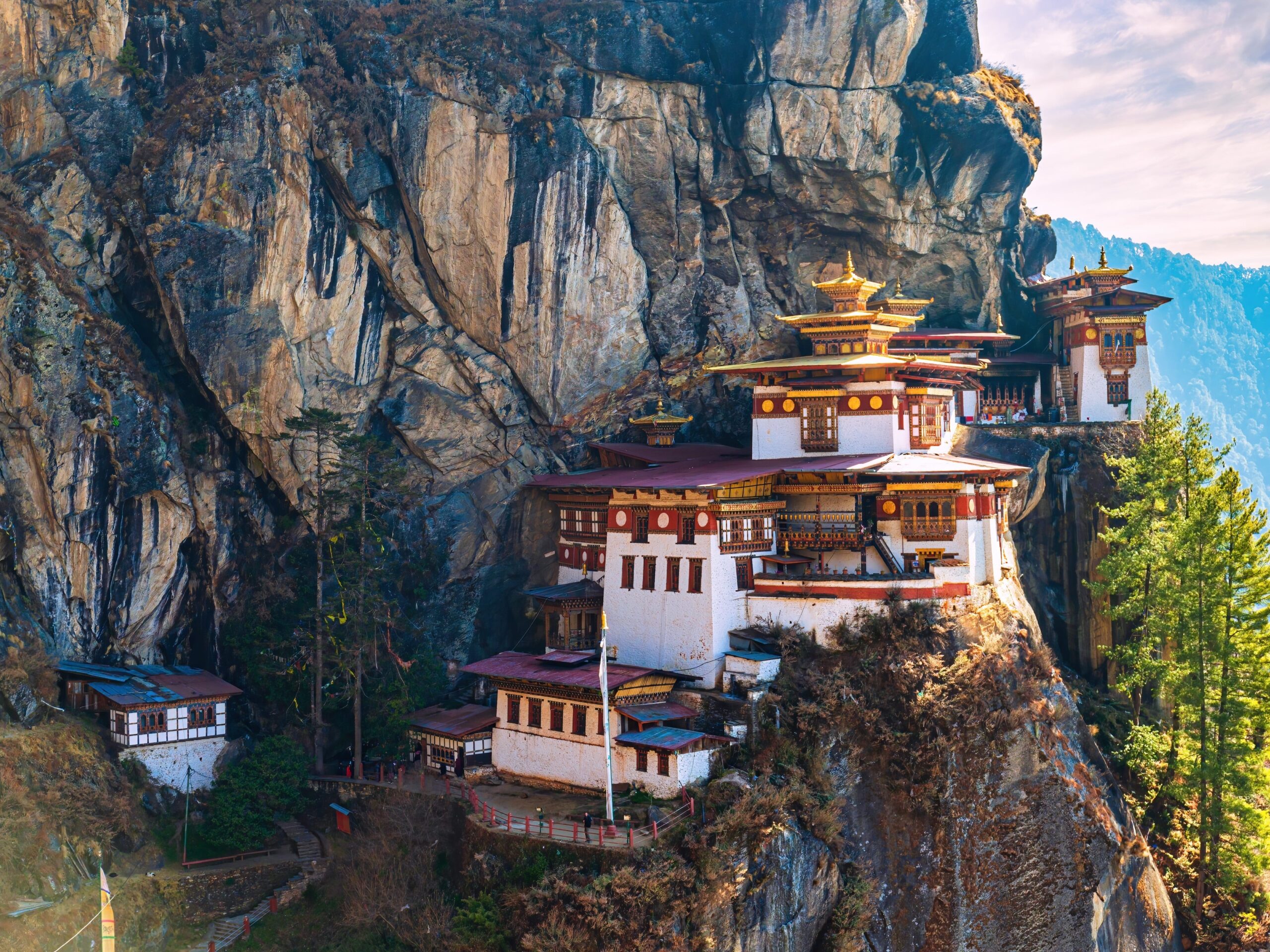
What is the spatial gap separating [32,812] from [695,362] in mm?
30105

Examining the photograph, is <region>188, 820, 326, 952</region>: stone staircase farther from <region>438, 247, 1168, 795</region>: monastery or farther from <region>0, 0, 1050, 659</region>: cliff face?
<region>0, 0, 1050, 659</region>: cliff face

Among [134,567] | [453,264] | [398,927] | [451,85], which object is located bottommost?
[398,927]

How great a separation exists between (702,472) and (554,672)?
938 cm

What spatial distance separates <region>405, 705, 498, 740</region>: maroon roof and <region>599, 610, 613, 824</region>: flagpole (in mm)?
5109

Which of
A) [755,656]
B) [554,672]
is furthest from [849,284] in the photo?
[554,672]

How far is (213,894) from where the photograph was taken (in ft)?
123

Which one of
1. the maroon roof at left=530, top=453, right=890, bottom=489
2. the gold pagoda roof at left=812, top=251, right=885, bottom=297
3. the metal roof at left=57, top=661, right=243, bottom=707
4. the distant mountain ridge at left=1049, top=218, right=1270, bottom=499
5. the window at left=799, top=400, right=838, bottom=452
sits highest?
the distant mountain ridge at left=1049, top=218, right=1270, bottom=499

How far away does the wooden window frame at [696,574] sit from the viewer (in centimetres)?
4269

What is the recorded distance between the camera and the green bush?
38.9 m

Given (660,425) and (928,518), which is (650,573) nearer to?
(660,425)

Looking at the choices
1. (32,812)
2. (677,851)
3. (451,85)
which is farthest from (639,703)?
(451,85)

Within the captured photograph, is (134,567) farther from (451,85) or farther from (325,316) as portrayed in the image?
(451,85)

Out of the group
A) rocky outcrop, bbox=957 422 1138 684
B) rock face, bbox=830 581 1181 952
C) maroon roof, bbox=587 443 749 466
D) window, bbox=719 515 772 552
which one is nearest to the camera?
rock face, bbox=830 581 1181 952

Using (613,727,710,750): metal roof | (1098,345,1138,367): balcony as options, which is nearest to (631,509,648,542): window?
(613,727,710,750): metal roof
